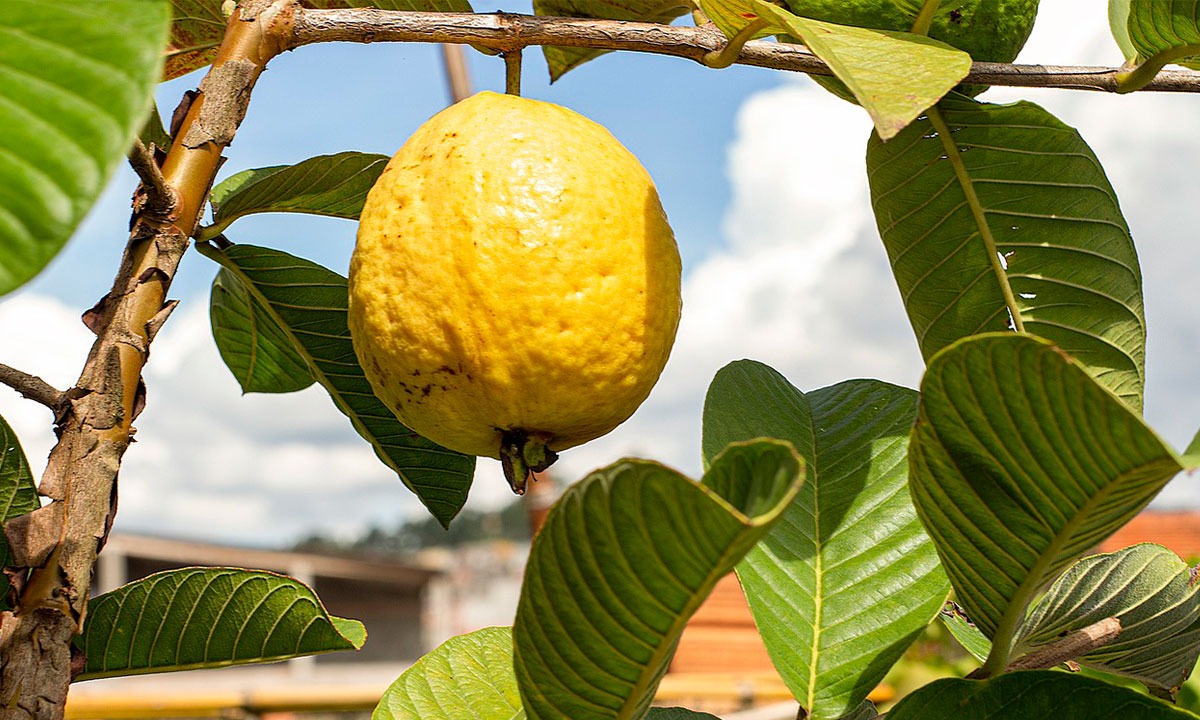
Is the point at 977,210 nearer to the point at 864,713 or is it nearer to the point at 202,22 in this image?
the point at 864,713

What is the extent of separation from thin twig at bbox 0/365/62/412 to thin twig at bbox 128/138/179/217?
0.12m

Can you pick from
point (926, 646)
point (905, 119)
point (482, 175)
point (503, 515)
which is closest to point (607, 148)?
point (482, 175)

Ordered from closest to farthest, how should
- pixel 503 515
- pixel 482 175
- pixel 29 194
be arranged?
pixel 29 194
pixel 482 175
pixel 503 515

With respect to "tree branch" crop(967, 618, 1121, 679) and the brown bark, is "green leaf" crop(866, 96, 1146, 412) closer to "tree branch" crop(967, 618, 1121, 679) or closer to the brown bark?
"tree branch" crop(967, 618, 1121, 679)

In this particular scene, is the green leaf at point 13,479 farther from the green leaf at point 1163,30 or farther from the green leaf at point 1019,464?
the green leaf at point 1163,30

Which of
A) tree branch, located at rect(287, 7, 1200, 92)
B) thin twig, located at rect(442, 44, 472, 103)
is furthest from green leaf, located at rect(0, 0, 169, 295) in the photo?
thin twig, located at rect(442, 44, 472, 103)

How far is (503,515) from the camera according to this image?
51031 millimetres

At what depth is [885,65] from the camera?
53 cm

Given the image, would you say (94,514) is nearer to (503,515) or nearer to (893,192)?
(893,192)

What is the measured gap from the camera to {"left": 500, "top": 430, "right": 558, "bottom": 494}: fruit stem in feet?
2.12

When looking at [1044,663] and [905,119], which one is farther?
[1044,663]

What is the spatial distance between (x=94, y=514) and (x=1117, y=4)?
32.1 inches

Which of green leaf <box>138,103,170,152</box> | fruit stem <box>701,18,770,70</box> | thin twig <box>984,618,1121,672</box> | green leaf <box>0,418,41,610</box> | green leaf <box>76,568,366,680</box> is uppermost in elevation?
green leaf <box>138,103,170,152</box>

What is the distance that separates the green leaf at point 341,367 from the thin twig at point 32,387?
10.5 inches
